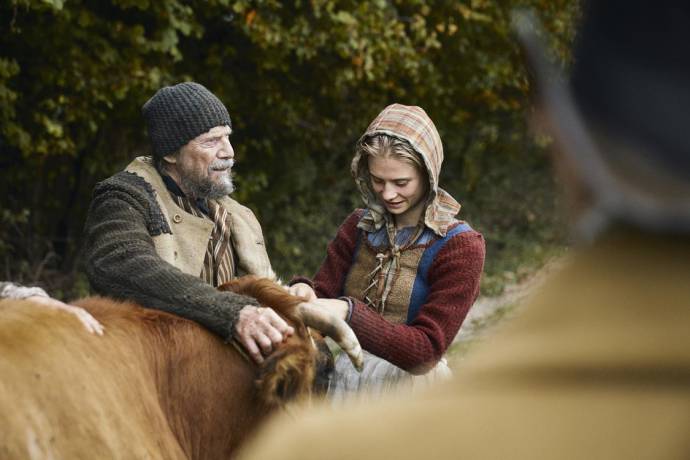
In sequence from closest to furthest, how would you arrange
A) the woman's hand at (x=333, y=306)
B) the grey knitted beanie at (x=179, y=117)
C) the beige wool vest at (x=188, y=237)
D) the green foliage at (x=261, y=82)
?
the woman's hand at (x=333, y=306) < the beige wool vest at (x=188, y=237) < the grey knitted beanie at (x=179, y=117) < the green foliage at (x=261, y=82)

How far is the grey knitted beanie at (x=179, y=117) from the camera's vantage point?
4.23m

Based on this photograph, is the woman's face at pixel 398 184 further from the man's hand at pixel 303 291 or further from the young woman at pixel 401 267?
the man's hand at pixel 303 291

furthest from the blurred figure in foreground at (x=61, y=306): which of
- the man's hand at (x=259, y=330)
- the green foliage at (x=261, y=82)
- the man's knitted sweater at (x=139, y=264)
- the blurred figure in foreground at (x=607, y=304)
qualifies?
the green foliage at (x=261, y=82)

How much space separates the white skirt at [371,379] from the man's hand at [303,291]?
271 mm

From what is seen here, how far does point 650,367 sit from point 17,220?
31.0 feet

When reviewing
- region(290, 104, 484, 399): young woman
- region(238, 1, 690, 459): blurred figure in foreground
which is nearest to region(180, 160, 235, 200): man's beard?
region(290, 104, 484, 399): young woman

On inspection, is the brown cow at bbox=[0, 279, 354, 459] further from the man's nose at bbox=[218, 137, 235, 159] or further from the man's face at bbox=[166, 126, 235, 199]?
the man's nose at bbox=[218, 137, 235, 159]

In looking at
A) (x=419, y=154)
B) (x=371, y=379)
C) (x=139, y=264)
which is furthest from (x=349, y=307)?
(x=139, y=264)

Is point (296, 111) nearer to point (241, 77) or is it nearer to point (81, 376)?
point (241, 77)

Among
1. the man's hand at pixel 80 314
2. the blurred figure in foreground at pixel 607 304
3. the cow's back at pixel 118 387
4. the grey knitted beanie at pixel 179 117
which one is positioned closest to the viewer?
the blurred figure in foreground at pixel 607 304

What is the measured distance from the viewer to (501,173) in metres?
17.3

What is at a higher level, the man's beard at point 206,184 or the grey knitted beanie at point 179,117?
the grey knitted beanie at point 179,117

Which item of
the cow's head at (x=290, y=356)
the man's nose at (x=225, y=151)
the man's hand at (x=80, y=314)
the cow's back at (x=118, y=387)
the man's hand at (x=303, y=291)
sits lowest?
the cow's back at (x=118, y=387)

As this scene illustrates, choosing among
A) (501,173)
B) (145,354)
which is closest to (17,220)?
(145,354)
